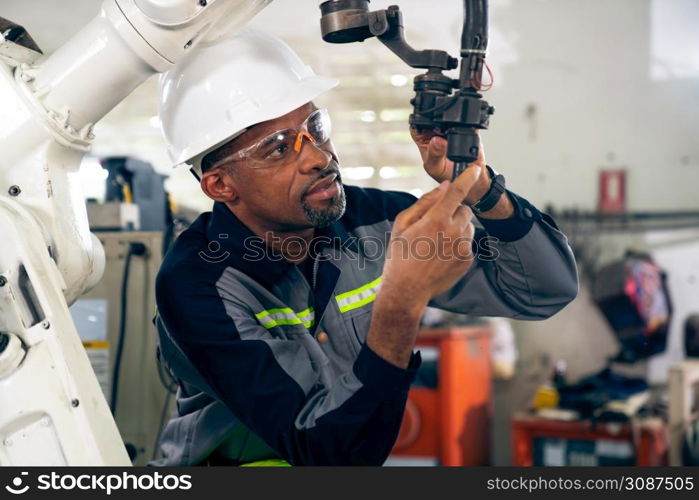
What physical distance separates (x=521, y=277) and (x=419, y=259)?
1.68 feet

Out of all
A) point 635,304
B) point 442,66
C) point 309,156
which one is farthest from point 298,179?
point 635,304

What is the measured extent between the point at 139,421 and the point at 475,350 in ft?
6.90

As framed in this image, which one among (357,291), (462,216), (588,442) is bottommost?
(588,442)

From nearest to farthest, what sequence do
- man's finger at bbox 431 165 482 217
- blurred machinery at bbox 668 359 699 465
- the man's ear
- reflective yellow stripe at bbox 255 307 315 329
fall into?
man's finger at bbox 431 165 482 217, reflective yellow stripe at bbox 255 307 315 329, the man's ear, blurred machinery at bbox 668 359 699 465

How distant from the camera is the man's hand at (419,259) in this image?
967 mm

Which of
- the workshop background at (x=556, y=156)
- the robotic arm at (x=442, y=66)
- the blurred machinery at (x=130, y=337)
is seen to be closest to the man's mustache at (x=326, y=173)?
the robotic arm at (x=442, y=66)

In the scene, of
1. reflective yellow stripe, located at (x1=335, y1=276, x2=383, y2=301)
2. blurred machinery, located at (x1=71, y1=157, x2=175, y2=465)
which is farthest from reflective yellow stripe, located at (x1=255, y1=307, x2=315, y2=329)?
blurred machinery, located at (x1=71, y1=157, x2=175, y2=465)

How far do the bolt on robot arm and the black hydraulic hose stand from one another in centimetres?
68

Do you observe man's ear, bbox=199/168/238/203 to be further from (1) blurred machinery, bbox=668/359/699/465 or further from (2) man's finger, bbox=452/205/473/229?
(1) blurred machinery, bbox=668/359/699/465

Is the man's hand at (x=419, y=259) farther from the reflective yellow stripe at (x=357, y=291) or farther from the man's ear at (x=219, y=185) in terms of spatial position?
the man's ear at (x=219, y=185)

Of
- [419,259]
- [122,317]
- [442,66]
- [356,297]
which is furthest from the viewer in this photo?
[122,317]

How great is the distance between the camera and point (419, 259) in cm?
98

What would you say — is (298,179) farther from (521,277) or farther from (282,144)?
(521,277)

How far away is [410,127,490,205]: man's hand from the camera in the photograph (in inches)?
47.4
